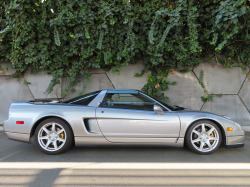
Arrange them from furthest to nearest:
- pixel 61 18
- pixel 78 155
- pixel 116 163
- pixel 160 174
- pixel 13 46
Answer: pixel 13 46, pixel 61 18, pixel 78 155, pixel 116 163, pixel 160 174

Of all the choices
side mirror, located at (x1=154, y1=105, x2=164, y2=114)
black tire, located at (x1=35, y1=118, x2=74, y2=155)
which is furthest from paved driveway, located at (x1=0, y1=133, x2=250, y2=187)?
side mirror, located at (x1=154, y1=105, x2=164, y2=114)

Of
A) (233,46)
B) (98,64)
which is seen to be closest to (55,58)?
(98,64)

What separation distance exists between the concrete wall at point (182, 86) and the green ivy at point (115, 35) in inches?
13.9

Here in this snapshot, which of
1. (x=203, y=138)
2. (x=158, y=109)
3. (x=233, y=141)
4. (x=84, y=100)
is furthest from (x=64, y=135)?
(x=233, y=141)

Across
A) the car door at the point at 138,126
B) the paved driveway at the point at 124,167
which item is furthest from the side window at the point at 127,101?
the paved driveway at the point at 124,167

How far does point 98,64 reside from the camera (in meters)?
6.13

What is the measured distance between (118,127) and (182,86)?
397 cm

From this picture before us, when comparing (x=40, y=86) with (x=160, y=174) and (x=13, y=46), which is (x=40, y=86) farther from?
(x=160, y=174)

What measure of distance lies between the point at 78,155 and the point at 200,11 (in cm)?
535

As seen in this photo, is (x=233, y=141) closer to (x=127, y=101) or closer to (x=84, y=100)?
(x=127, y=101)

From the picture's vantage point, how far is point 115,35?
597 centimetres

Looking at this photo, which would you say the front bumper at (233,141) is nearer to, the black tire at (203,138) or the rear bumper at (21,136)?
the black tire at (203,138)

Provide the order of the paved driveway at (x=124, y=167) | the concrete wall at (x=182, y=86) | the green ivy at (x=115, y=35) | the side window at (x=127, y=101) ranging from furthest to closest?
the concrete wall at (x=182, y=86) < the green ivy at (x=115, y=35) < the side window at (x=127, y=101) < the paved driveway at (x=124, y=167)

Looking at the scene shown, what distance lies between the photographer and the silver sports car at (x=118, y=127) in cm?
331
